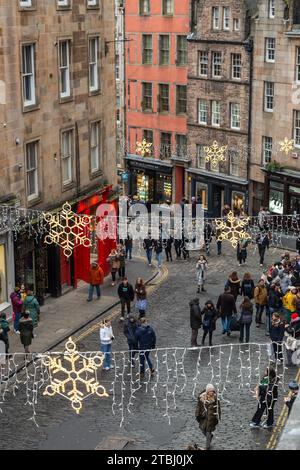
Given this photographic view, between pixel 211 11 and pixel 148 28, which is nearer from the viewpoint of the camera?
pixel 211 11

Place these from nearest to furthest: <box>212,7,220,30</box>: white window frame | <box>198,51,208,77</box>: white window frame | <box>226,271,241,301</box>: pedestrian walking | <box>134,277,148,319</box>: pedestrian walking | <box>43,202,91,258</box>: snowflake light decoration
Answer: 1. <box>134,277,148,319</box>: pedestrian walking
2. <box>43,202,91,258</box>: snowflake light decoration
3. <box>226,271,241,301</box>: pedestrian walking
4. <box>212,7,220,30</box>: white window frame
5. <box>198,51,208,77</box>: white window frame

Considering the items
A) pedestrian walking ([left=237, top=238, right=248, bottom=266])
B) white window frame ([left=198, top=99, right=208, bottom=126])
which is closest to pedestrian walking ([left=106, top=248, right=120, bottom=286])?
pedestrian walking ([left=237, top=238, right=248, bottom=266])

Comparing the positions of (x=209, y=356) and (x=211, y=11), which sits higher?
(x=211, y=11)

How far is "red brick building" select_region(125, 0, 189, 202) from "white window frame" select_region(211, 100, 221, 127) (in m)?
3.16

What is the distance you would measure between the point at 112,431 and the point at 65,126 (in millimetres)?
15037

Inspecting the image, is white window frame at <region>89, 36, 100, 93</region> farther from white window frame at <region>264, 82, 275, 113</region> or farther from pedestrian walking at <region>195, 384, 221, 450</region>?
pedestrian walking at <region>195, 384, 221, 450</region>

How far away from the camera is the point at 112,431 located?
66.3 ft

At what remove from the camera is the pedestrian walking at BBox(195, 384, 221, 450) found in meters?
18.5

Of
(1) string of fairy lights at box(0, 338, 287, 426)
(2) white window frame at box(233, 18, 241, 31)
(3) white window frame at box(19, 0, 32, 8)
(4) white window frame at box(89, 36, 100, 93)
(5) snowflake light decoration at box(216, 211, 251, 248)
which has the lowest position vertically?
(1) string of fairy lights at box(0, 338, 287, 426)

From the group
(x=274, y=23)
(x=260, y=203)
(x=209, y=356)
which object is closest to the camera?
(x=209, y=356)

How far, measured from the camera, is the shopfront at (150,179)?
54.2 metres

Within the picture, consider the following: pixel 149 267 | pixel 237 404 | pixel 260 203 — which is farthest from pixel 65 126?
pixel 260 203

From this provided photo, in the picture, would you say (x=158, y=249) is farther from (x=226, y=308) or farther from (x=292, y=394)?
(x=292, y=394)
